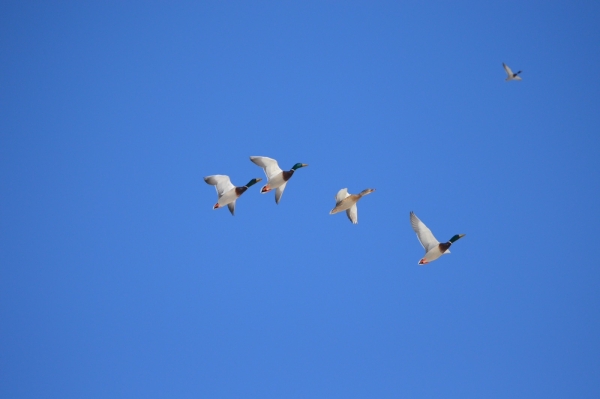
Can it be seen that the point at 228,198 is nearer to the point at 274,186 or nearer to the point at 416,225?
the point at 274,186

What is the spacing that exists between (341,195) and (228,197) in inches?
97.0

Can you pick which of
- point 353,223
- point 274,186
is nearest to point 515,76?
point 353,223

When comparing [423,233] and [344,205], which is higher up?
[344,205]

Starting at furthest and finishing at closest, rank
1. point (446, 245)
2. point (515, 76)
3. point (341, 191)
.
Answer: point (515, 76) < point (341, 191) < point (446, 245)

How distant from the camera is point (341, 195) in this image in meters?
13.4

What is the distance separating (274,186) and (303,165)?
0.78 meters

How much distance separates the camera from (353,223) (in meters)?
14.1

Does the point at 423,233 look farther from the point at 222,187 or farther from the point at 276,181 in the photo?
the point at 222,187

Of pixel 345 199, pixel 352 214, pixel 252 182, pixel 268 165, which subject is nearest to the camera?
pixel 268 165

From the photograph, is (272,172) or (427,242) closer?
(427,242)

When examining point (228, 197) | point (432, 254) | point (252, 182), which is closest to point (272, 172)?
point (252, 182)

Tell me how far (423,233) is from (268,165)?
3535 mm

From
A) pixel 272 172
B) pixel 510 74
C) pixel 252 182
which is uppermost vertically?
pixel 510 74

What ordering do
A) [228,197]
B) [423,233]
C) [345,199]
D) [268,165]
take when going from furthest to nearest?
[228,197] → [345,199] → [268,165] → [423,233]
